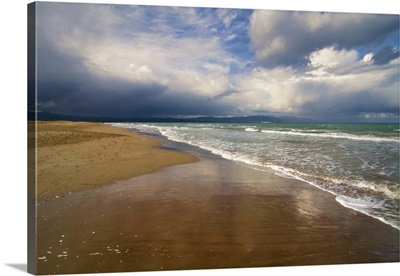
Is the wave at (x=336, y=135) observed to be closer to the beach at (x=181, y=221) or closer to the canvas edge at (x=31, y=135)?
the beach at (x=181, y=221)

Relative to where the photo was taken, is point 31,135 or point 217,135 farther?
point 217,135

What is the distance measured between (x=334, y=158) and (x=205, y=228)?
1.91 meters

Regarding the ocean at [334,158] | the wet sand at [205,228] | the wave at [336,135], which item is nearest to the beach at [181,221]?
the wet sand at [205,228]

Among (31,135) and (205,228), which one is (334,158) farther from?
(31,135)

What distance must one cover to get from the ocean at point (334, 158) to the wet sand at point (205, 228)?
0.63 feet

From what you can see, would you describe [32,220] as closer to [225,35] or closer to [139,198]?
[139,198]

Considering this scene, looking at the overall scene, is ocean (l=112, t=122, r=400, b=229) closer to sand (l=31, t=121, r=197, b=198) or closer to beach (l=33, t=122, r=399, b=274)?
beach (l=33, t=122, r=399, b=274)

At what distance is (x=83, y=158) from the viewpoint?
482cm

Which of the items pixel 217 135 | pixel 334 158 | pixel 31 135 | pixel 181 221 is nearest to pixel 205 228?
pixel 181 221

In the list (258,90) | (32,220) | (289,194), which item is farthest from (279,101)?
(32,220)

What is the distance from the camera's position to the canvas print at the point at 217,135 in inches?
167

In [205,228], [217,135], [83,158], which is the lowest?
[205,228]

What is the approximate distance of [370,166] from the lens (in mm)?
5012

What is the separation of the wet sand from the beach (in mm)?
10
